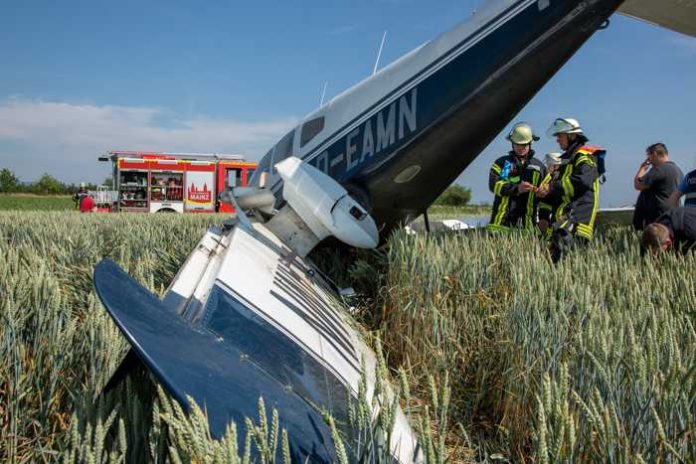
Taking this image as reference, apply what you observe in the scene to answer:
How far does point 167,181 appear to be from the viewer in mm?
23984

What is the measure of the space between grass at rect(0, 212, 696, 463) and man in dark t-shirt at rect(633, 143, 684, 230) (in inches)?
110

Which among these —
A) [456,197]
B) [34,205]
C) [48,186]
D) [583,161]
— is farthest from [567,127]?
[48,186]

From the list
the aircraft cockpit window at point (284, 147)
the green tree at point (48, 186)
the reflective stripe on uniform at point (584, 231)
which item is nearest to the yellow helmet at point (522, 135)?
the reflective stripe on uniform at point (584, 231)

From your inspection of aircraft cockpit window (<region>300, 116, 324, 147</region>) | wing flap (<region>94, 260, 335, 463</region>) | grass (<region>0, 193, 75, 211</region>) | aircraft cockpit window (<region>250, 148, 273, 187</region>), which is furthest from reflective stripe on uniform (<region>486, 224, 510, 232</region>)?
grass (<region>0, 193, 75, 211</region>)

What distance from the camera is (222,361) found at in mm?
1554

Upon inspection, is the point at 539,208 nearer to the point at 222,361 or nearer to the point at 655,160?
the point at 655,160

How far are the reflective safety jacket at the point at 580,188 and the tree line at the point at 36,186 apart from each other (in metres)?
71.8

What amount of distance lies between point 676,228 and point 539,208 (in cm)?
161

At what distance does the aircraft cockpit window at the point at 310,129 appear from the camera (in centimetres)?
532

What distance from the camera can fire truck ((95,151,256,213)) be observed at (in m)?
23.2

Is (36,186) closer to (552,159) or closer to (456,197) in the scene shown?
(456,197)

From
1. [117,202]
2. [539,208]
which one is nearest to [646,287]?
[539,208]

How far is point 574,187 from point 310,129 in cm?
270

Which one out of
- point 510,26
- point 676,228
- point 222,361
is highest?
point 510,26
